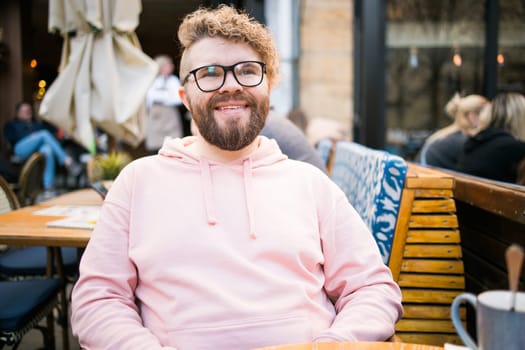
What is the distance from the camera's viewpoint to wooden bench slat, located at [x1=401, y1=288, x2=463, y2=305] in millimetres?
2334

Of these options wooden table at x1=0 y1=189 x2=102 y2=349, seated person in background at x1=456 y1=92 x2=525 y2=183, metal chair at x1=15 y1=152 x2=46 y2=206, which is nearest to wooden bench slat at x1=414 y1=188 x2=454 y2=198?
seated person in background at x1=456 y1=92 x2=525 y2=183

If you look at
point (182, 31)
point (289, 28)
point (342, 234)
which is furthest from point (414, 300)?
point (289, 28)

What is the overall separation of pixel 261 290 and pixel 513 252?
2.78 feet

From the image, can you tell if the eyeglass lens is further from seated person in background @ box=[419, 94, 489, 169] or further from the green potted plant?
seated person in background @ box=[419, 94, 489, 169]

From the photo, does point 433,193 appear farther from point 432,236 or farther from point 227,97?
point 227,97

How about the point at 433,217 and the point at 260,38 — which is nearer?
the point at 260,38

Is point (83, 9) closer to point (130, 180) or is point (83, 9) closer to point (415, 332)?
point (130, 180)

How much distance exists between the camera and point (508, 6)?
6.45 metres

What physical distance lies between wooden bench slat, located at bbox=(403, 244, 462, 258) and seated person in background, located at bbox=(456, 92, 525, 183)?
4.08ft

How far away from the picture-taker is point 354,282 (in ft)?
5.01

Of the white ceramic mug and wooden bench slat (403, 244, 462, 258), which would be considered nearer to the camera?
the white ceramic mug

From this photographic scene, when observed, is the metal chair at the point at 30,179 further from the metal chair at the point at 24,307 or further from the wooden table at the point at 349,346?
the wooden table at the point at 349,346

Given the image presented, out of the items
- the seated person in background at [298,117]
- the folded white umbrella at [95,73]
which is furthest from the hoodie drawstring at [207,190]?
the seated person in background at [298,117]

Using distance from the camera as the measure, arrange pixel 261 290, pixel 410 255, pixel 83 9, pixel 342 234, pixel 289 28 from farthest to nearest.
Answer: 1. pixel 289 28
2. pixel 83 9
3. pixel 410 255
4. pixel 342 234
5. pixel 261 290
